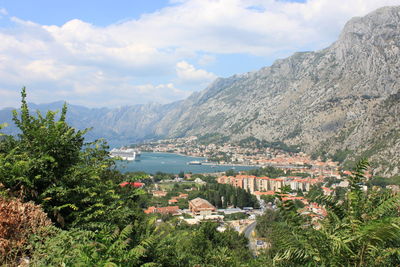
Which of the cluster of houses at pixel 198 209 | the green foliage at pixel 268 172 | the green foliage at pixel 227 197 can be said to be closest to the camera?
the cluster of houses at pixel 198 209

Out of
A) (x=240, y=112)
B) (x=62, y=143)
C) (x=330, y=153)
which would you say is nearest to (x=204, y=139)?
(x=240, y=112)

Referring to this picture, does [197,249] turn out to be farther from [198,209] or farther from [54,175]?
[198,209]

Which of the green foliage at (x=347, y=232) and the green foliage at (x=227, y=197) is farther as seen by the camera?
the green foliage at (x=227, y=197)

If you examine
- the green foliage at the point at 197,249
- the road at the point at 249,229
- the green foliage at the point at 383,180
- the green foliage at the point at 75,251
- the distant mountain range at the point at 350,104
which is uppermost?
the distant mountain range at the point at 350,104

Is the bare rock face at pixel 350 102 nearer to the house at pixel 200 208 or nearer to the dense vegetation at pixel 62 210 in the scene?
the house at pixel 200 208

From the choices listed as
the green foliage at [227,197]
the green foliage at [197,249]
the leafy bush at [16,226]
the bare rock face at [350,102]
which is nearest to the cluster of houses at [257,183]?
the green foliage at [227,197]

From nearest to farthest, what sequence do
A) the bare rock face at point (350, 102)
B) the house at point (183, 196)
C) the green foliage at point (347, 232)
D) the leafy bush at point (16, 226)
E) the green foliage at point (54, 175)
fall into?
the green foliage at point (347, 232)
the leafy bush at point (16, 226)
the green foliage at point (54, 175)
the house at point (183, 196)
the bare rock face at point (350, 102)

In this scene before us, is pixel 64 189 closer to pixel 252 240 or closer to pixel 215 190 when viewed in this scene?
pixel 252 240

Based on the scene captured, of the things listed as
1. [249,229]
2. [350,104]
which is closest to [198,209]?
[249,229]

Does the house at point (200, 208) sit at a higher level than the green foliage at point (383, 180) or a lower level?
lower

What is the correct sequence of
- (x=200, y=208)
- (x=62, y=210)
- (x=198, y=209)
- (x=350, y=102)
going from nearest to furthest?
(x=62, y=210) < (x=198, y=209) < (x=200, y=208) < (x=350, y=102)

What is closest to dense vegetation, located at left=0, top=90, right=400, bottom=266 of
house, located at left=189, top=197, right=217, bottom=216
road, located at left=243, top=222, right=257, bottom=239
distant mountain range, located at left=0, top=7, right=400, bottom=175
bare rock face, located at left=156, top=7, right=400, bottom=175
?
road, located at left=243, top=222, right=257, bottom=239
